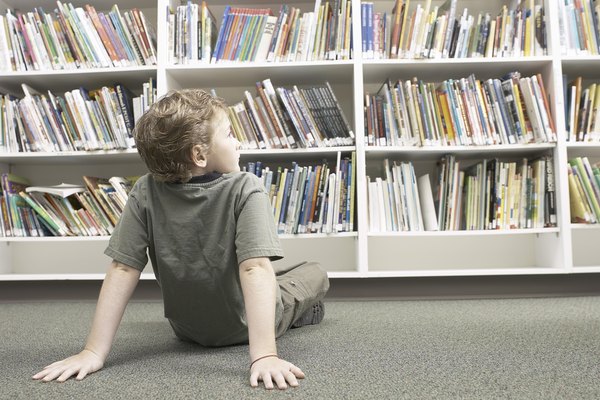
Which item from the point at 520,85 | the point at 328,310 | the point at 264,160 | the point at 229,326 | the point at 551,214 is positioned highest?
the point at 520,85

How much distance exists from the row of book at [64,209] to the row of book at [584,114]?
2.04 meters

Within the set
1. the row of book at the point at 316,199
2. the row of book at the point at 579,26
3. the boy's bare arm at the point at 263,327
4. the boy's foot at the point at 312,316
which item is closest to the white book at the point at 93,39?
the row of book at the point at 316,199

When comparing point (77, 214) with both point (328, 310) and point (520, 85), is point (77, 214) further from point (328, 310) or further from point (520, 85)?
point (520, 85)

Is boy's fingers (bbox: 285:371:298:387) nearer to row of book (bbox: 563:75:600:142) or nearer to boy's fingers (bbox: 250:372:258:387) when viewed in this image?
boy's fingers (bbox: 250:372:258:387)

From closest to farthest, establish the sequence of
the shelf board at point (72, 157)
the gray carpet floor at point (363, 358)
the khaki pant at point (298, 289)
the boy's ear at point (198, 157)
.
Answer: the gray carpet floor at point (363, 358) < the boy's ear at point (198, 157) < the khaki pant at point (298, 289) < the shelf board at point (72, 157)

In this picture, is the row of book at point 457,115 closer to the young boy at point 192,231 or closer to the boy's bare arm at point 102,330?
the young boy at point 192,231

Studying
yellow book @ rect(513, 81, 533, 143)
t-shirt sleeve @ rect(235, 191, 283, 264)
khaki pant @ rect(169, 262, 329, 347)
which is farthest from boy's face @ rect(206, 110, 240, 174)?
yellow book @ rect(513, 81, 533, 143)

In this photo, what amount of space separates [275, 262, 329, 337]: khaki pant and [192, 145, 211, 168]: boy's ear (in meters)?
0.43

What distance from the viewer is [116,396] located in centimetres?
95

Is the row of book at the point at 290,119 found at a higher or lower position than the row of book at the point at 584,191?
higher

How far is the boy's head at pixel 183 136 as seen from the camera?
1.17m

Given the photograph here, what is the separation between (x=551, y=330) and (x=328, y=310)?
855 millimetres

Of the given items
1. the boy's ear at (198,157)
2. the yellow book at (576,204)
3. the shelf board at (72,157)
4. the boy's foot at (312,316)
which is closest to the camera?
the boy's ear at (198,157)

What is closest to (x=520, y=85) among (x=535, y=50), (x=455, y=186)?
(x=535, y=50)
